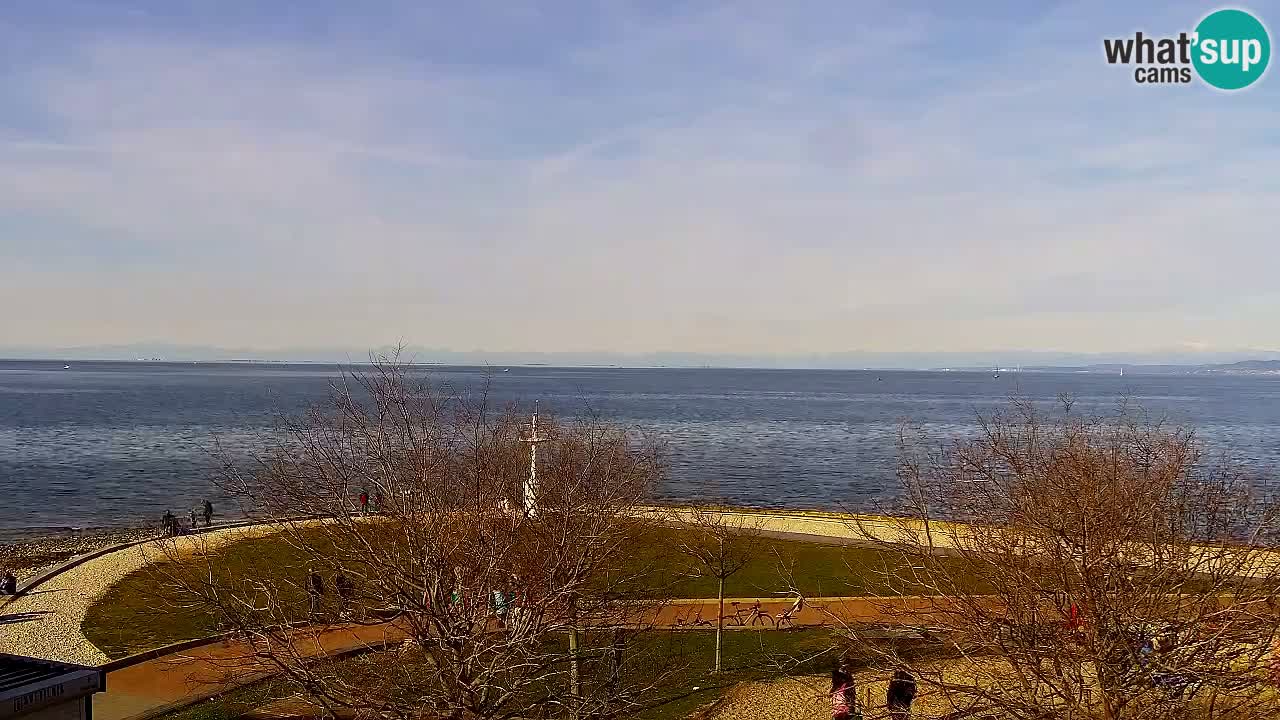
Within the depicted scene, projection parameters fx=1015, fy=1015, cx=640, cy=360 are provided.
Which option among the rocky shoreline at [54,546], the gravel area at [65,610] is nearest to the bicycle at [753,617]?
the gravel area at [65,610]

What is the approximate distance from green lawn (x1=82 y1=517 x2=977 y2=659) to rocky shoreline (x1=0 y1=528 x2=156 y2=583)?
697 cm

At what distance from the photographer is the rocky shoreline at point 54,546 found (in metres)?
31.8

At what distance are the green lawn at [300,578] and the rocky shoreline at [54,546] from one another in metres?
6.97

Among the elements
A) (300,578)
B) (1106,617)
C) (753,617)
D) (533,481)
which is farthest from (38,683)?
(300,578)

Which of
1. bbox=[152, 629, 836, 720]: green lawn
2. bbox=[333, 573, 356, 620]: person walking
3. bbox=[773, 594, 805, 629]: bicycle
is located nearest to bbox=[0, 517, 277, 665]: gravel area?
bbox=[152, 629, 836, 720]: green lawn

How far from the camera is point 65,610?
22.4 m

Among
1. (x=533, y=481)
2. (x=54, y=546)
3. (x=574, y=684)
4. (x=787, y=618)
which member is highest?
(x=533, y=481)

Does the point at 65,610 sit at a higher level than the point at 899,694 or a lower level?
lower

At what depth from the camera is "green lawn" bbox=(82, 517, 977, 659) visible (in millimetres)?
20000

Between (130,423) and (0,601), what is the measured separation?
76956 millimetres

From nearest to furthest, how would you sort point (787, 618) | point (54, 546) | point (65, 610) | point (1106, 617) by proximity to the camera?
point (1106, 617), point (787, 618), point (65, 610), point (54, 546)

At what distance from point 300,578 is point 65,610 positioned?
4947 mm

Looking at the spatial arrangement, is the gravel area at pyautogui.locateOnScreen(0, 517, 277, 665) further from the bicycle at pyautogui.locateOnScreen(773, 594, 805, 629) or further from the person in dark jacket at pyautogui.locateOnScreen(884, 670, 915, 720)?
the bicycle at pyautogui.locateOnScreen(773, 594, 805, 629)

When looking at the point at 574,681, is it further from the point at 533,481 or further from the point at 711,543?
the point at 711,543
